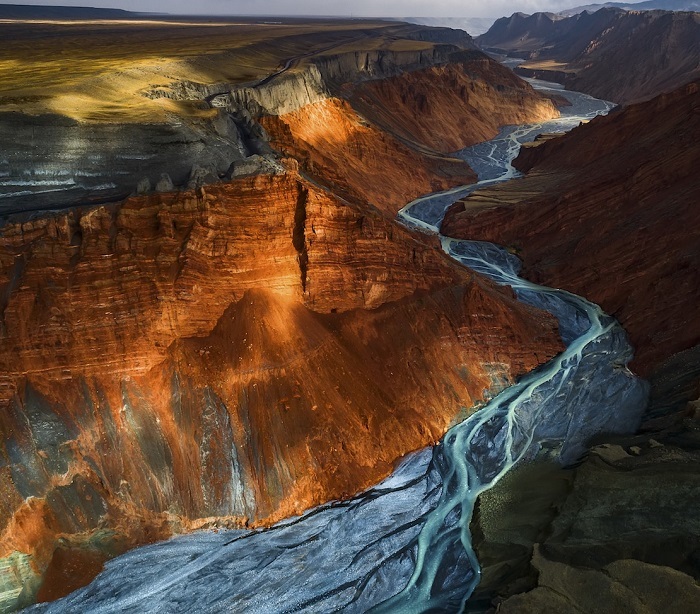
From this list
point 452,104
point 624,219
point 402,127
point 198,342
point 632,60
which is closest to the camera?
point 198,342

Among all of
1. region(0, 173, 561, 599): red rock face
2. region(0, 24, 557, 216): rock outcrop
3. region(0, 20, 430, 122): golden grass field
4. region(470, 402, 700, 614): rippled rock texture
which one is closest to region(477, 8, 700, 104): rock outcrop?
region(0, 24, 557, 216): rock outcrop

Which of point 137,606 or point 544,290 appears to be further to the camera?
point 544,290

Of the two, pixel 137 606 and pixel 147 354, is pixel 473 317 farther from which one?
pixel 137 606

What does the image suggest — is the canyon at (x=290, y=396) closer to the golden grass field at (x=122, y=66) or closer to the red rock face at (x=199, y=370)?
the red rock face at (x=199, y=370)

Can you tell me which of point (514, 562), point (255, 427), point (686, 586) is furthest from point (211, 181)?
point (686, 586)

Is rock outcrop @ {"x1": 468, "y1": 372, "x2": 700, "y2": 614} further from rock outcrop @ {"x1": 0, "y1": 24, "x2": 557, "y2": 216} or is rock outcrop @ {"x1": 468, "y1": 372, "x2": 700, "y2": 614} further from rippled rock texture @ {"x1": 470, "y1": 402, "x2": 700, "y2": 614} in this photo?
rock outcrop @ {"x1": 0, "y1": 24, "x2": 557, "y2": 216}

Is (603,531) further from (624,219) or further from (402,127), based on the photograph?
(402,127)

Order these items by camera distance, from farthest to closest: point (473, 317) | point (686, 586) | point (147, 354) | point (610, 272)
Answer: point (610, 272) → point (473, 317) → point (147, 354) → point (686, 586)

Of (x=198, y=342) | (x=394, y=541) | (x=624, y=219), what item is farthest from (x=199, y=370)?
(x=624, y=219)
